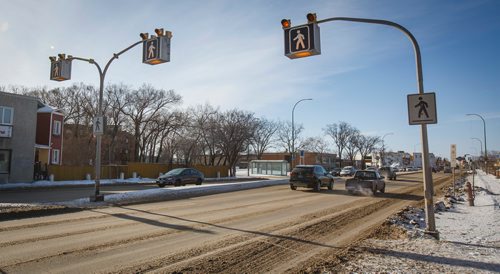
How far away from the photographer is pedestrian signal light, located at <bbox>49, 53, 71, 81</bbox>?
15078 mm

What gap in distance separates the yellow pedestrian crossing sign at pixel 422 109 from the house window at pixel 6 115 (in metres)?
30.0

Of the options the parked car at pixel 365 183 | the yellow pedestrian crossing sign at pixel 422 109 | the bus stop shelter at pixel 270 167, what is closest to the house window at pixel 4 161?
the parked car at pixel 365 183

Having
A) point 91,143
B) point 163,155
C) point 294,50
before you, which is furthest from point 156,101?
point 294,50

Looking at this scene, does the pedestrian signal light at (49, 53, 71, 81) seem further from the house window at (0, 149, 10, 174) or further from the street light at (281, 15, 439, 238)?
the house window at (0, 149, 10, 174)

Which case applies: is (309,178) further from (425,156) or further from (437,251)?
(437,251)

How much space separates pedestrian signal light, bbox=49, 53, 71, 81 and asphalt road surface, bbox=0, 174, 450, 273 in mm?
6107

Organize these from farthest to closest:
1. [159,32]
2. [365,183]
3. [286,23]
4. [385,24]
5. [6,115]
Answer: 1. [6,115]
2. [365,183]
3. [159,32]
4. [286,23]
5. [385,24]

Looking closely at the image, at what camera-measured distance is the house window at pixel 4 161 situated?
90.8 feet

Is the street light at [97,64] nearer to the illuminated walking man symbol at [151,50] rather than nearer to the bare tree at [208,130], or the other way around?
the illuminated walking man symbol at [151,50]

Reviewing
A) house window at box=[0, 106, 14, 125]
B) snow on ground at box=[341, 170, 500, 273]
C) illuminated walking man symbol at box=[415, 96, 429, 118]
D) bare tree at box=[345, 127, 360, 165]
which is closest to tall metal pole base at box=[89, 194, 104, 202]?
snow on ground at box=[341, 170, 500, 273]

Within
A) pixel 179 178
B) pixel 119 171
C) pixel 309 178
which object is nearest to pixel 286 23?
pixel 309 178

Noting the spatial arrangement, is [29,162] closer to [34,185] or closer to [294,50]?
[34,185]

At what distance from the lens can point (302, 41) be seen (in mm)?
9789

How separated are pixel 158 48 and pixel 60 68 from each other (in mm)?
5554
